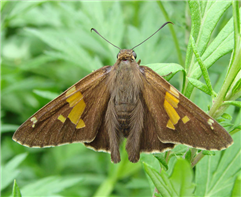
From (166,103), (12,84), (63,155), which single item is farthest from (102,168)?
(166,103)

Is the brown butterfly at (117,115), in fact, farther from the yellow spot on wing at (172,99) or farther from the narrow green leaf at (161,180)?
the narrow green leaf at (161,180)

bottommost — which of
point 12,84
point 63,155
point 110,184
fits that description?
point 110,184

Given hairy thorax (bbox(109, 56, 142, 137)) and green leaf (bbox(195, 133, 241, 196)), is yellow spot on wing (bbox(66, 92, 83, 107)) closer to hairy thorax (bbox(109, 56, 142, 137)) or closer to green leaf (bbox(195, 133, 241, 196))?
hairy thorax (bbox(109, 56, 142, 137))

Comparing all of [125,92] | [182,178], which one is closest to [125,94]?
[125,92]

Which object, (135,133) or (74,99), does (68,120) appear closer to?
(74,99)

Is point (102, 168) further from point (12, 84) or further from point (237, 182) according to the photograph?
point (237, 182)

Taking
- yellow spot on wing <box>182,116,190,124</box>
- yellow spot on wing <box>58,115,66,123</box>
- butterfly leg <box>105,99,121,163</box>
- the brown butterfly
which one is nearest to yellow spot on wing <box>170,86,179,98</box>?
the brown butterfly
